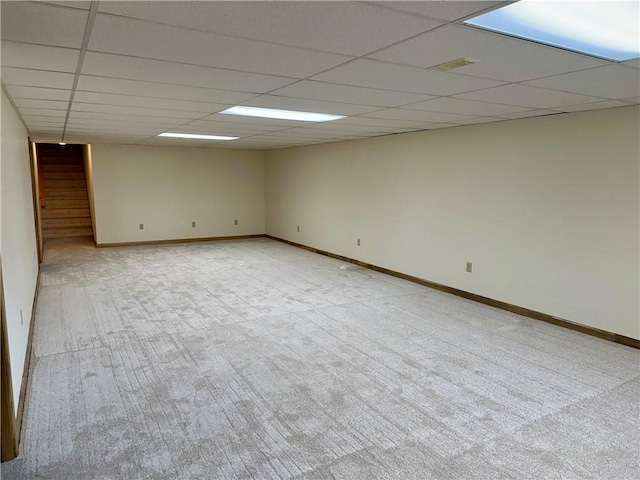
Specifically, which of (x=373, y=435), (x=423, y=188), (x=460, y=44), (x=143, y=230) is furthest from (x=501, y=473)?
(x=143, y=230)

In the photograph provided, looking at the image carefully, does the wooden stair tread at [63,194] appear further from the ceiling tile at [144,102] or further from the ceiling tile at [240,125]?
the ceiling tile at [144,102]

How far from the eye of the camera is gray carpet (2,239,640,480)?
208cm

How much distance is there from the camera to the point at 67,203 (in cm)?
1027

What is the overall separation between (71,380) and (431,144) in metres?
4.40

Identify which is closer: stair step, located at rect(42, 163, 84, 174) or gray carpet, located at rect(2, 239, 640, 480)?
gray carpet, located at rect(2, 239, 640, 480)

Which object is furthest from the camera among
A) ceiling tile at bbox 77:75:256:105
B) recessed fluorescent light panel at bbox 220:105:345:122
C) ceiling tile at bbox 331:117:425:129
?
ceiling tile at bbox 331:117:425:129

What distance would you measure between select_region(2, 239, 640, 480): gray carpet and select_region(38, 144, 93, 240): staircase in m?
5.61

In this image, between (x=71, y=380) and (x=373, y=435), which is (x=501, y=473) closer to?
(x=373, y=435)

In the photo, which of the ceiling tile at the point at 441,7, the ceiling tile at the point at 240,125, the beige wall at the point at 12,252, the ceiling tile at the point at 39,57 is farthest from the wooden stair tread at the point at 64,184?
the ceiling tile at the point at 441,7

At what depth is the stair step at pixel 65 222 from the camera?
9688 millimetres

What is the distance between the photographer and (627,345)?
→ 350 cm

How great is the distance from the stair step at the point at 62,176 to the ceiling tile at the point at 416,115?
32.3 ft

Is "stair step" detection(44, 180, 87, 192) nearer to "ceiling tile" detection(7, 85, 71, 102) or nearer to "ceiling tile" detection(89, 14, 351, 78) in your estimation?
"ceiling tile" detection(7, 85, 71, 102)

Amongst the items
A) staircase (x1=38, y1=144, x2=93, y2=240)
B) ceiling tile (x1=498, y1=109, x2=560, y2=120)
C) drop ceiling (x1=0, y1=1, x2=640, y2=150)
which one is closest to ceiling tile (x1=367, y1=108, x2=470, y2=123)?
drop ceiling (x1=0, y1=1, x2=640, y2=150)
